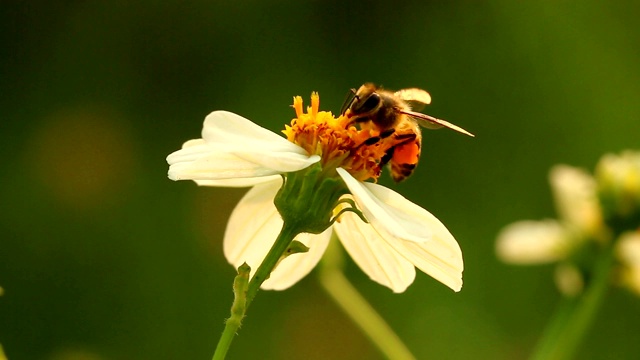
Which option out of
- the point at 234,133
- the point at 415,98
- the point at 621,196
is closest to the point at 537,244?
the point at 621,196

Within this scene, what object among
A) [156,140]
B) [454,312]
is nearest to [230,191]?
[156,140]

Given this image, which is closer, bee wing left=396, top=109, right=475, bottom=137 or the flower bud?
bee wing left=396, top=109, right=475, bottom=137

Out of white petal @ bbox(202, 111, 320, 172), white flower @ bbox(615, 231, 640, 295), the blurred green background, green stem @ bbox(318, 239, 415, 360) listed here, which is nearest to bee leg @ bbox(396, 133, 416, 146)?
Answer: white petal @ bbox(202, 111, 320, 172)

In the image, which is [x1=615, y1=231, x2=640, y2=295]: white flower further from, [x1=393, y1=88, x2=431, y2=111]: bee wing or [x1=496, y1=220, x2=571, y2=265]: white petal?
[x1=393, y1=88, x2=431, y2=111]: bee wing

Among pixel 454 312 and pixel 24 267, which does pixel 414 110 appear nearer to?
pixel 454 312

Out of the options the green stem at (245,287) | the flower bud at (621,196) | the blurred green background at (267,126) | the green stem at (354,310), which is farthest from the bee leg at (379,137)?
the blurred green background at (267,126)

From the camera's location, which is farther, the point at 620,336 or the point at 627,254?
the point at 620,336
